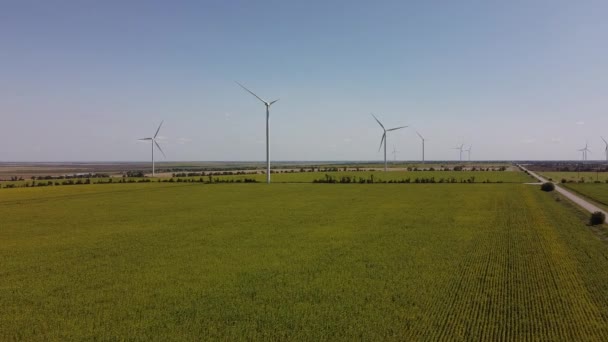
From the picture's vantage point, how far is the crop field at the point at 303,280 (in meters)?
11.2

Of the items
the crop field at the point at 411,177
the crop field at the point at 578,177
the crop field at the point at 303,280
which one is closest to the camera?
the crop field at the point at 303,280

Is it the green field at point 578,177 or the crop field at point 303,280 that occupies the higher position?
the green field at point 578,177

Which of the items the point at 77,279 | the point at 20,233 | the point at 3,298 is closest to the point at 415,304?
the point at 77,279

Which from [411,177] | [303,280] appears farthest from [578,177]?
[303,280]

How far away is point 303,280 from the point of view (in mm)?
15500

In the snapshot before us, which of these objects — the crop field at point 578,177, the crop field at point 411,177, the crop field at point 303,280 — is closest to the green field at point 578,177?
the crop field at point 578,177

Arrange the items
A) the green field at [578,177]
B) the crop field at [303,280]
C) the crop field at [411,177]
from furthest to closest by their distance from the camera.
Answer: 1. the green field at [578,177]
2. the crop field at [411,177]
3. the crop field at [303,280]

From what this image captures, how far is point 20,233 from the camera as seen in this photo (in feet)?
84.2

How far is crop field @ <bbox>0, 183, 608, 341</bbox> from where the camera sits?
1123 centimetres

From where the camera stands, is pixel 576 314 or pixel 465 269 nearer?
pixel 576 314

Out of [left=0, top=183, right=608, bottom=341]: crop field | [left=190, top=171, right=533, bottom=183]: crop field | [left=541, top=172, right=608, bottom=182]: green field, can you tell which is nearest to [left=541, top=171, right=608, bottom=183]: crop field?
[left=541, top=172, right=608, bottom=182]: green field

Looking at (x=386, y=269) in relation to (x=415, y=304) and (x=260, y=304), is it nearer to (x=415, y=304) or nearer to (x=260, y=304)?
(x=415, y=304)

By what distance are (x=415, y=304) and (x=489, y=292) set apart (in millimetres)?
2989

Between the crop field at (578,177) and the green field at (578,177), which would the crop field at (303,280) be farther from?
the green field at (578,177)
